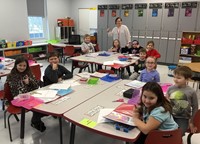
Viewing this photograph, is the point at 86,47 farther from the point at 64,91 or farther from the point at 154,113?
the point at 154,113

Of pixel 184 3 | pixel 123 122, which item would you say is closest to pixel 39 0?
pixel 184 3

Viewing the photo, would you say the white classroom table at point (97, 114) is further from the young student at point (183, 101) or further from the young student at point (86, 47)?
the young student at point (86, 47)

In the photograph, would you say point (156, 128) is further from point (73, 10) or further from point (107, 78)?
point (73, 10)

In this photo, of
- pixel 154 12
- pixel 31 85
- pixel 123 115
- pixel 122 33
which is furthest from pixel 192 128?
pixel 154 12

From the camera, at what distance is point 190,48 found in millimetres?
6398

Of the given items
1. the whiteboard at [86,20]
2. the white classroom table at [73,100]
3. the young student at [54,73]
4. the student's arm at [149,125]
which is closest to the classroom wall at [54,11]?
the whiteboard at [86,20]

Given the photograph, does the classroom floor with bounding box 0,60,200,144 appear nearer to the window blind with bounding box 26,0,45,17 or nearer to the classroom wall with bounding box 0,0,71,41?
the classroom wall with bounding box 0,0,71,41

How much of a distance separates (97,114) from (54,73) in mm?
1411

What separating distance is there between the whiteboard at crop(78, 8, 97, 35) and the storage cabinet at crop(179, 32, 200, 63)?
408cm

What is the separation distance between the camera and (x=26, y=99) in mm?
2104

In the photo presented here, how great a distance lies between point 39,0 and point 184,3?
5627 mm

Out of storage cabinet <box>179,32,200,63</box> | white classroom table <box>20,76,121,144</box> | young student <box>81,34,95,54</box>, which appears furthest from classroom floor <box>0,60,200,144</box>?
storage cabinet <box>179,32,200,63</box>

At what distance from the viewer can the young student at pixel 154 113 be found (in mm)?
1507

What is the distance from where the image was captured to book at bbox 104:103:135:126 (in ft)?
5.21
